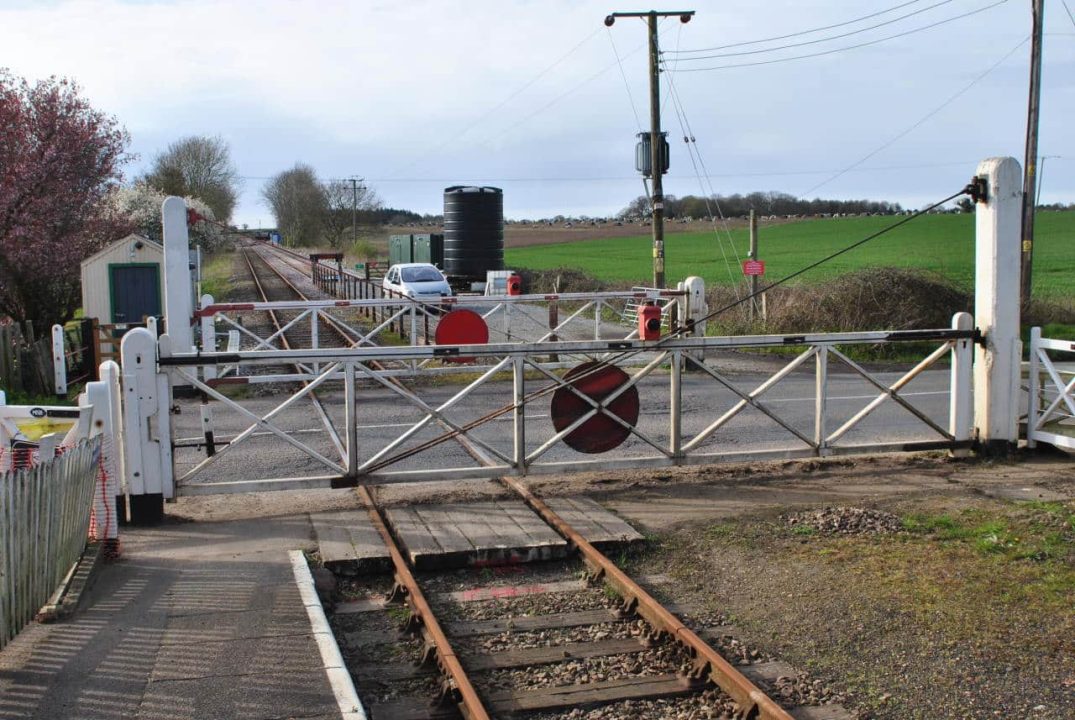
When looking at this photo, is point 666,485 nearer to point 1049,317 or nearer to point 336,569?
point 336,569

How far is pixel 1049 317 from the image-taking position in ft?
85.3

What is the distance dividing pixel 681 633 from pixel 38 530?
366 cm

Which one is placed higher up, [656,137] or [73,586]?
[656,137]

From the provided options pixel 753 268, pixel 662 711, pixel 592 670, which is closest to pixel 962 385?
pixel 592 670

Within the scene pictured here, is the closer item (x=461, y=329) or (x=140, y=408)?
(x=140, y=408)

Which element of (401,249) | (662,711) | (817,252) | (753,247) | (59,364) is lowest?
(662,711)

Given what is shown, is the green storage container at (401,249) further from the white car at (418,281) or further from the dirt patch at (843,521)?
the dirt patch at (843,521)

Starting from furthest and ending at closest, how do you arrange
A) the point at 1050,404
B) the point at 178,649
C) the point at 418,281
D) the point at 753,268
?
1. the point at 418,281
2. the point at 753,268
3. the point at 1050,404
4. the point at 178,649

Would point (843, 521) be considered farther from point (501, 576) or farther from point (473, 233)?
point (473, 233)

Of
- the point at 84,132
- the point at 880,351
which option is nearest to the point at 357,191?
the point at 84,132

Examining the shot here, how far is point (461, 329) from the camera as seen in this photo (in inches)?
619

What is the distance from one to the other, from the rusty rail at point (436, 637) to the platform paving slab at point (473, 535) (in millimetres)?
127

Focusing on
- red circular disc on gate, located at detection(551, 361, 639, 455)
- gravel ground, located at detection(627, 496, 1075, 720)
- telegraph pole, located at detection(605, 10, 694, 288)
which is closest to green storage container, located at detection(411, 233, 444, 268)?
telegraph pole, located at detection(605, 10, 694, 288)

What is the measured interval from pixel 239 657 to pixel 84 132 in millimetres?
22022
